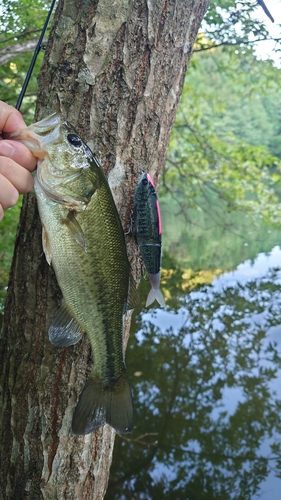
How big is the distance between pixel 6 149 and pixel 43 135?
18 centimetres

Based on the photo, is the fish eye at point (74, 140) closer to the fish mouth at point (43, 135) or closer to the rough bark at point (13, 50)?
the fish mouth at point (43, 135)

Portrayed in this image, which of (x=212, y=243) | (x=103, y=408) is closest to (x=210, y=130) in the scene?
(x=103, y=408)

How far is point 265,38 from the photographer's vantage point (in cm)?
526

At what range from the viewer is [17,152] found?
4.63 ft

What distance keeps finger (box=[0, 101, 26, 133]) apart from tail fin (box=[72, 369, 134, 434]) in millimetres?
1097

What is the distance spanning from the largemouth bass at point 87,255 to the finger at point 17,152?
0.12 ft

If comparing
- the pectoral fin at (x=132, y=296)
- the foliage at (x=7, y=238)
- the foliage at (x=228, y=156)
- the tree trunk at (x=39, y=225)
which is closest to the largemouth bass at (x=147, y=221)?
the tree trunk at (x=39, y=225)

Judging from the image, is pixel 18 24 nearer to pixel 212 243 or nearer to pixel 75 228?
pixel 75 228

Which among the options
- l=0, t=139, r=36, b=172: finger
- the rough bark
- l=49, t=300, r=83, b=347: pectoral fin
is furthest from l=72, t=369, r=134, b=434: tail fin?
the rough bark

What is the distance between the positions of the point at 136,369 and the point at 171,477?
2097 mm

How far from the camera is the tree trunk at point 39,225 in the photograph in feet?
5.65

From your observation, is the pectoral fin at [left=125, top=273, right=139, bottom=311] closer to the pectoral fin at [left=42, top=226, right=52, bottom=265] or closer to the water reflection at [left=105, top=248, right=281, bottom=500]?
the pectoral fin at [left=42, top=226, right=52, bottom=265]

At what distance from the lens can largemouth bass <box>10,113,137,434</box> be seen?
151 cm

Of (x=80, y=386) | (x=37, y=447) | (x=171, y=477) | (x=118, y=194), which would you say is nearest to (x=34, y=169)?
(x=118, y=194)
